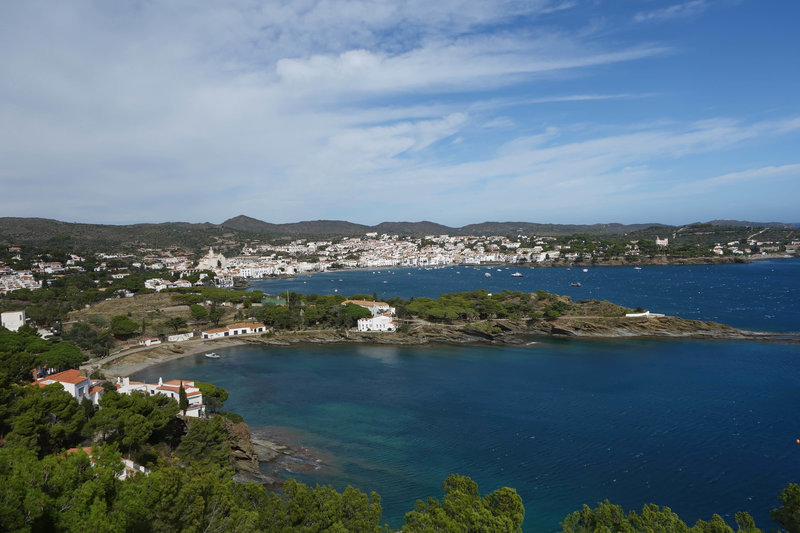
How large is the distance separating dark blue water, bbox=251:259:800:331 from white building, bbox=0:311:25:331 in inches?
1034

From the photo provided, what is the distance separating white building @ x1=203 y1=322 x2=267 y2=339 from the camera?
2520 centimetres

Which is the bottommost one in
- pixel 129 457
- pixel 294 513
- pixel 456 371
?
pixel 456 371

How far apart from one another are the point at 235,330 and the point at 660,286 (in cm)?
3908

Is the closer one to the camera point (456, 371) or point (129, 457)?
point (129, 457)

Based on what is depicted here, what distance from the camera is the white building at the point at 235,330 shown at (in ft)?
82.7

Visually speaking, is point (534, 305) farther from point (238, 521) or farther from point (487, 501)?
point (238, 521)

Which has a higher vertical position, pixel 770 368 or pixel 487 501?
pixel 487 501

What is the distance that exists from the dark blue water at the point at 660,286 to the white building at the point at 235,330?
1704 cm

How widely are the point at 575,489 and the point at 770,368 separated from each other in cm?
1437

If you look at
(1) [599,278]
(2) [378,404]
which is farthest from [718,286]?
(2) [378,404]

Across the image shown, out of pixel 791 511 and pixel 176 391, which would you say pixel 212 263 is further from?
pixel 791 511

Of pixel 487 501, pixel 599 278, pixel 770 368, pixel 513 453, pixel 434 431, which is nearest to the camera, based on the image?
pixel 487 501

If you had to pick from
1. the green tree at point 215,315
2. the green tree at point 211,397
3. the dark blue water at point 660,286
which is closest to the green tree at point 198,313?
the green tree at point 215,315

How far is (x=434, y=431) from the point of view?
13133 mm
